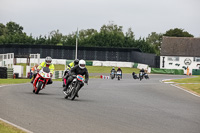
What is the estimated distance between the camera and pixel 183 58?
86.0 m

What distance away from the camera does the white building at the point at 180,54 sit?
280 feet

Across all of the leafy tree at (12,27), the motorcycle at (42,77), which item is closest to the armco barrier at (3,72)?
the motorcycle at (42,77)

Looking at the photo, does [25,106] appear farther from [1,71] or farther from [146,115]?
[1,71]

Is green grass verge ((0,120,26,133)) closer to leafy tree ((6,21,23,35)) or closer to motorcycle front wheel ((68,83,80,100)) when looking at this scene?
motorcycle front wheel ((68,83,80,100))

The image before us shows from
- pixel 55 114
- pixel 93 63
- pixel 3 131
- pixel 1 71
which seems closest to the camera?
pixel 3 131

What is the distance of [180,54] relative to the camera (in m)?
86.7

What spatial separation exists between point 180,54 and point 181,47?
1978 millimetres

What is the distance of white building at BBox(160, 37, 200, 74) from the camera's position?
85.4m

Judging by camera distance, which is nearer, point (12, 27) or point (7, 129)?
point (7, 129)

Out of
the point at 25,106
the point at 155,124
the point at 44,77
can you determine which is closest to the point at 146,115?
the point at 155,124

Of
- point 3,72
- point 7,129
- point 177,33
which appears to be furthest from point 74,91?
point 177,33

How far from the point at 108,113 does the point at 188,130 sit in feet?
9.04

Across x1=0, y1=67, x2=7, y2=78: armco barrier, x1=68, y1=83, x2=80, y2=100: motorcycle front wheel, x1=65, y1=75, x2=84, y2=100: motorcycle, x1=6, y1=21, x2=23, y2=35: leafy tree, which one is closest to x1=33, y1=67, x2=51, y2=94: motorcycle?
x1=65, y1=75, x2=84, y2=100: motorcycle

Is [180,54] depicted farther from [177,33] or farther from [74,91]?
[74,91]
